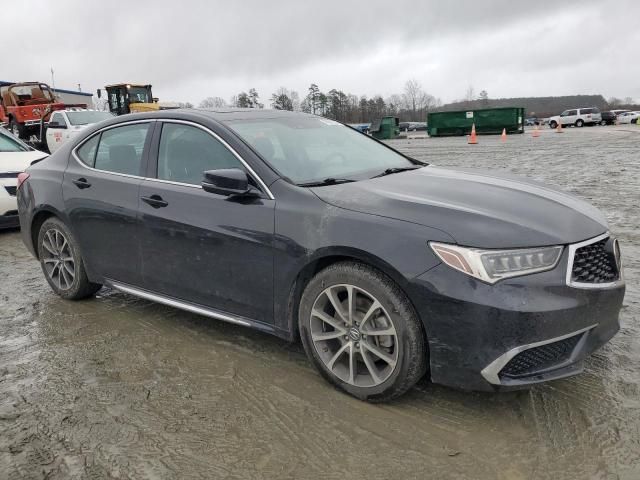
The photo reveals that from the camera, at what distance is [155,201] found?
12.3ft

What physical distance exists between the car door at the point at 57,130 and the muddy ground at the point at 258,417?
524 inches

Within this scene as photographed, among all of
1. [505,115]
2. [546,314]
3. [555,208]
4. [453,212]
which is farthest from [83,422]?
[505,115]

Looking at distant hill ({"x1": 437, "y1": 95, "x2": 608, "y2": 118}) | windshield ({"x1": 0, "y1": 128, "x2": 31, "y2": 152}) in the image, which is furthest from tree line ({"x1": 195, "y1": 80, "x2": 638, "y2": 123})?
windshield ({"x1": 0, "y1": 128, "x2": 31, "y2": 152})

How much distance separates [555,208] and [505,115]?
38097 mm

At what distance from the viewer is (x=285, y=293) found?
125 inches

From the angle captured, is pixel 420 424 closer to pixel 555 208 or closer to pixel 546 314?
pixel 546 314

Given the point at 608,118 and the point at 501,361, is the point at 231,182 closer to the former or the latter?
the point at 501,361

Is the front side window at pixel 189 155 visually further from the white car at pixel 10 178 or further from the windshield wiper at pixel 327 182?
the white car at pixel 10 178

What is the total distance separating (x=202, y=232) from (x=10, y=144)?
6.95 meters

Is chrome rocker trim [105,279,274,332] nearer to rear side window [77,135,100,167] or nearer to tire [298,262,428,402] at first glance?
tire [298,262,428,402]

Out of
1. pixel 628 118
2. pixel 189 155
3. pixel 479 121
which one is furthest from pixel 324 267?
pixel 628 118

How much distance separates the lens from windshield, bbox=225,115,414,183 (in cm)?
347

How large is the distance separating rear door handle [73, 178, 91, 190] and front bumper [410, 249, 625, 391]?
2926mm

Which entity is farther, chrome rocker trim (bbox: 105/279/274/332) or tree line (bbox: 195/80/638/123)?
tree line (bbox: 195/80/638/123)
